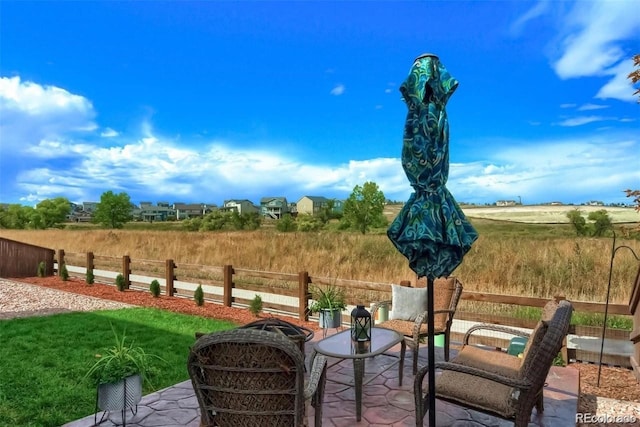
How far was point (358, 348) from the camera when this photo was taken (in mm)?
3014

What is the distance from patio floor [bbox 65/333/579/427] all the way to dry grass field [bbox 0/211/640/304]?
4027 mm

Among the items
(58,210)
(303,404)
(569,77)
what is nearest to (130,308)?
(303,404)

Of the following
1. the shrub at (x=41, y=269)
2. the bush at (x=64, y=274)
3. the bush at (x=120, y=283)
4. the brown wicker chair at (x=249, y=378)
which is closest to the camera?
the brown wicker chair at (x=249, y=378)

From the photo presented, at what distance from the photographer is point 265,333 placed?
5.95 ft

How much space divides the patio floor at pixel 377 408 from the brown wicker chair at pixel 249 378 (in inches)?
38.8

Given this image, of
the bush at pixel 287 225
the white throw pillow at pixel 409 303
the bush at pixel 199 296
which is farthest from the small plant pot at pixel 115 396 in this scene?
the bush at pixel 287 225

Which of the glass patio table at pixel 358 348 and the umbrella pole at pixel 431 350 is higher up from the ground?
the umbrella pole at pixel 431 350

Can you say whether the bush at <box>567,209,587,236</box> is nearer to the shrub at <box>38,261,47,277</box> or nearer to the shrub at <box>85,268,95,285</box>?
the shrub at <box>85,268,95,285</box>

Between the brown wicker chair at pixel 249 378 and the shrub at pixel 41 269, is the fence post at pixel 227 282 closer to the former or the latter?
the brown wicker chair at pixel 249 378

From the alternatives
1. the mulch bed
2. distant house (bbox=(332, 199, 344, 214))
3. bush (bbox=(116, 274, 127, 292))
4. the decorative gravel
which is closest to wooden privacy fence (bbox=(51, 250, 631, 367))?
the mulch bed

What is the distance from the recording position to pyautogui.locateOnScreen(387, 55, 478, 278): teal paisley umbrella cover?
2.04 meters

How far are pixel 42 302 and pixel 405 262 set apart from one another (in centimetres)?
818

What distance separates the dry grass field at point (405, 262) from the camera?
7316mm

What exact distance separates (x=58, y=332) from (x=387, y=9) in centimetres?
701
